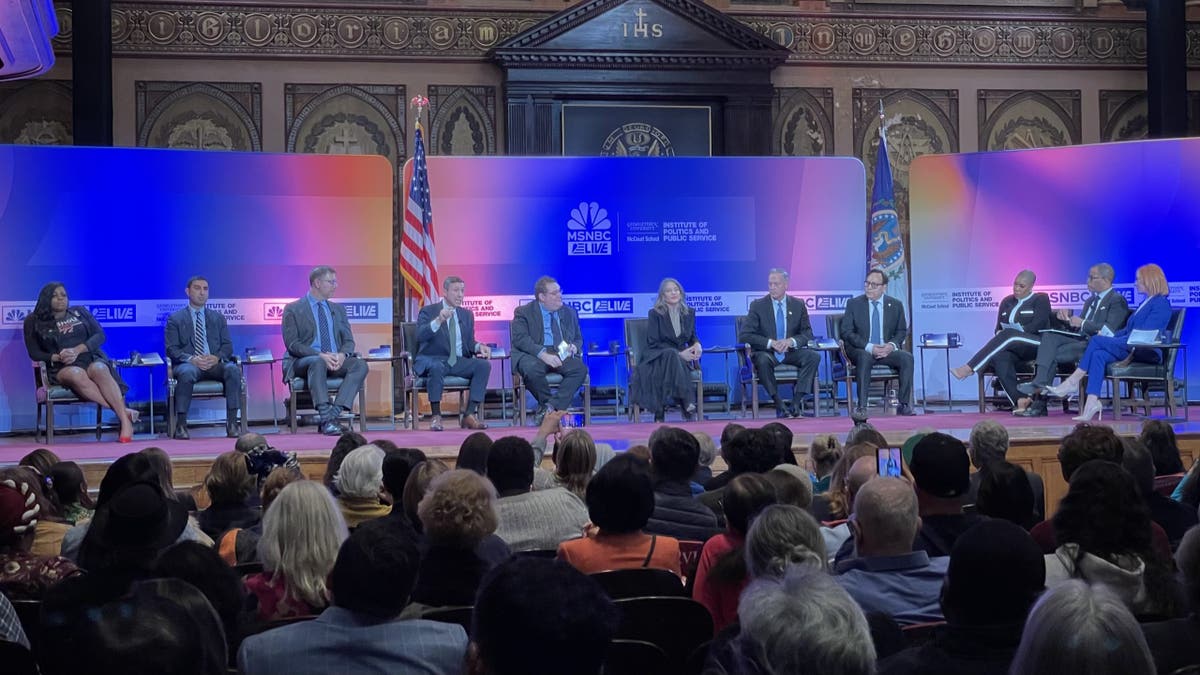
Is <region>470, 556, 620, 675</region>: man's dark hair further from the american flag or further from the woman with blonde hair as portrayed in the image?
the american flag

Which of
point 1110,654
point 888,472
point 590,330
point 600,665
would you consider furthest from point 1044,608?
point 590,330

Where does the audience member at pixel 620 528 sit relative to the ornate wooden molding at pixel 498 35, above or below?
below

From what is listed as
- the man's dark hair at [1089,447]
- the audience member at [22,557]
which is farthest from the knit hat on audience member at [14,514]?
the man's dark hair at [1089,447]

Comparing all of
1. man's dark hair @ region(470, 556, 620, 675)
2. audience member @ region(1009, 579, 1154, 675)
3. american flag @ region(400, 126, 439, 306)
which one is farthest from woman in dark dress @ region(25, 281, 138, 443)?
audience member @ region(1009, 579, 1154, 675)

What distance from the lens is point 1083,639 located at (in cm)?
131

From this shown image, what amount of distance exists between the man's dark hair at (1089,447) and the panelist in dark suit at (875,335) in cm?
519

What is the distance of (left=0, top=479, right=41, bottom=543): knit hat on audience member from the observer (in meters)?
2.72

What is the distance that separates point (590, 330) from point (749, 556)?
805 centimetres

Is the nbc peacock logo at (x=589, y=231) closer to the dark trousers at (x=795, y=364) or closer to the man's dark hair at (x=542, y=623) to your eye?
the dark trousers at (x=795, y=364)

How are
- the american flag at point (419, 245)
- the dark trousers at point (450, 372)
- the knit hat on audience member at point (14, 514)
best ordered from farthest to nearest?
the american flag at point (419, 245), the dark trousers at point (450, 372), the knit hat on audience member at point (14, 514)

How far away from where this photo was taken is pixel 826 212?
10844mm

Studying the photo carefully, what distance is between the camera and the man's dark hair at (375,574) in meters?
1.99

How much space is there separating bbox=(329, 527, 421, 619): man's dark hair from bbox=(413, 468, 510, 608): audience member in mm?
682

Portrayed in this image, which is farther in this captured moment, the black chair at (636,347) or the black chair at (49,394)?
the black chair at (636,347)
